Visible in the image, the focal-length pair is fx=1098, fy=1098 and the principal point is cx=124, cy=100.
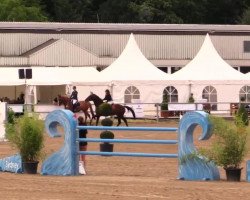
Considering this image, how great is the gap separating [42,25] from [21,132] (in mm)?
49653

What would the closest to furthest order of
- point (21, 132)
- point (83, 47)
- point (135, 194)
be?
point (135, 194)
point (21, 132)
point (83, 47)

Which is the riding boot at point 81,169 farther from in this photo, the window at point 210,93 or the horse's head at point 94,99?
the window at point 210,93

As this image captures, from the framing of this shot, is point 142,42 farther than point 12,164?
Yes

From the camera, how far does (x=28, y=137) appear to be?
73.7ft

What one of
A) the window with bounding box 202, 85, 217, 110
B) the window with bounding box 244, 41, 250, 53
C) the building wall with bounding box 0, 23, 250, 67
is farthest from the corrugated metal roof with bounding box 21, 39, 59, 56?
the window with bounding box 202, 85, 217, 110

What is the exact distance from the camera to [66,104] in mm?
47969

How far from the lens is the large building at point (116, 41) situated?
68.2 m

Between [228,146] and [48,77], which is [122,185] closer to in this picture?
[228,146]

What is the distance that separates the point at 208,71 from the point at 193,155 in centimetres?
3374

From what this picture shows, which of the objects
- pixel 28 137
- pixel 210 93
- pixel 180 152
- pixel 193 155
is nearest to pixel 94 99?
pixel 210 93

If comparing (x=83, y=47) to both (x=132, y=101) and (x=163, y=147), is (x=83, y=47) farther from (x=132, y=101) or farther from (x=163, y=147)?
(x=163, y=147)

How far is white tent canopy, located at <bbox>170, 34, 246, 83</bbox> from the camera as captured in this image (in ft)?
176

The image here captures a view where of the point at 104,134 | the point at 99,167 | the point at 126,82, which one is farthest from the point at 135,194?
the point at 126,82

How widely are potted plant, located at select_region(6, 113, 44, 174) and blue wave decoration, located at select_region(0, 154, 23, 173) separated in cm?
9
